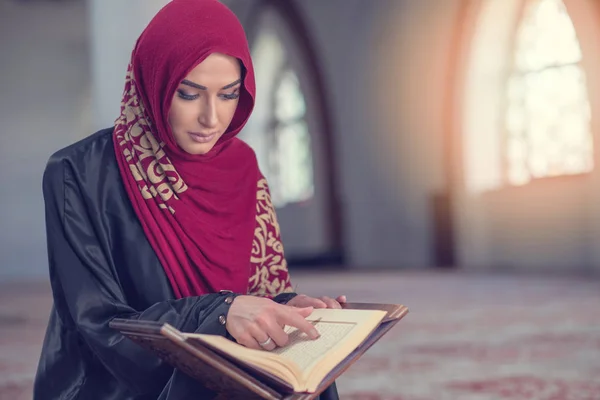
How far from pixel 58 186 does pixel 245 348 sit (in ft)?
1.63

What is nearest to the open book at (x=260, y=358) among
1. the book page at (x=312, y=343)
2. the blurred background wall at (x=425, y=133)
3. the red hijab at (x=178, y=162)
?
the book page at (x=312, y=343)

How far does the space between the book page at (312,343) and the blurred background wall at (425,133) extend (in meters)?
7.02

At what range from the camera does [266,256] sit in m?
1.60

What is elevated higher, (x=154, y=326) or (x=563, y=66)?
(x=563, y=66)

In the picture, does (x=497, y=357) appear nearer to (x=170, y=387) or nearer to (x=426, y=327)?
(x=426, y=327)

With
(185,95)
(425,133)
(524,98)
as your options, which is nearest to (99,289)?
(185,95)

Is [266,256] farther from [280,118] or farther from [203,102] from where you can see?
[280,118]

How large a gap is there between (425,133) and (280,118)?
133 inches

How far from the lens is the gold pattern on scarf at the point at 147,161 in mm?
1383

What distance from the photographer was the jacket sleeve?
1325 millimetres

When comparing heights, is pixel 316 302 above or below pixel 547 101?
below

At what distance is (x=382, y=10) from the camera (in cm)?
1018

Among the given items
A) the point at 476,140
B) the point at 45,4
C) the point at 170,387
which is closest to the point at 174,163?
the point at 170,387

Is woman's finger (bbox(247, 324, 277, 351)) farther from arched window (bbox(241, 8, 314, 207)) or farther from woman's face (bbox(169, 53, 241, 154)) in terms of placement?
arched window (bbox(241, 8, 314, 207))
